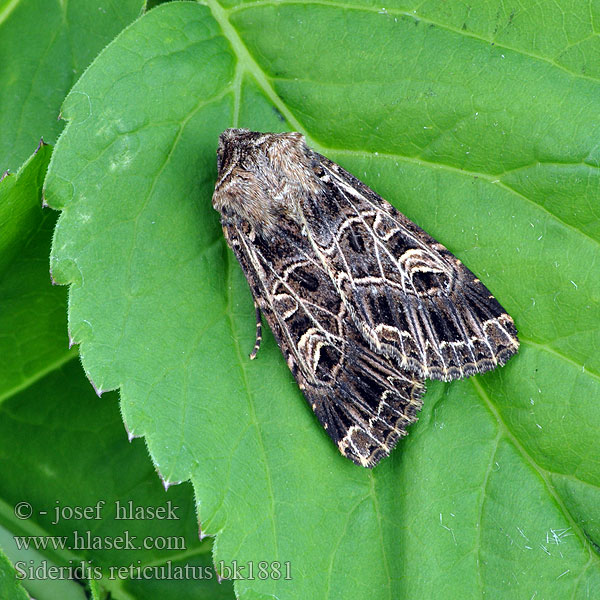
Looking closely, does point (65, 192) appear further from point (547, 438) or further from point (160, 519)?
point (547, 438)

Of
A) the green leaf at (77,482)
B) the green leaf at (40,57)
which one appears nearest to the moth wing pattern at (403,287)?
→ the green leaf at (40,57)

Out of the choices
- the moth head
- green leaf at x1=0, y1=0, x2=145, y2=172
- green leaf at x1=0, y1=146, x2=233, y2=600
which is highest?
green leaf at x1=0, y1=0, x2=145, y2=172

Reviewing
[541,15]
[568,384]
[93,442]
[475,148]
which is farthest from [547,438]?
[93,442]

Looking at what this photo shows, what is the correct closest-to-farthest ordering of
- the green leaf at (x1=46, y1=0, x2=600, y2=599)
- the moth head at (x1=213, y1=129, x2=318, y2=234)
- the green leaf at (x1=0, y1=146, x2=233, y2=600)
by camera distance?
the green leaf at (x1=46, y1=0, x2=600, y2=599) → the moth head at (x1=213, y1=129, x2=318, y2=234) → the green leaf at (x1=0, y1=146, x2=233, y2=600)

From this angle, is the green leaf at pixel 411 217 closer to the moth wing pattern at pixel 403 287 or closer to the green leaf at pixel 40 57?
the moth wing pattern at pixel 403 287

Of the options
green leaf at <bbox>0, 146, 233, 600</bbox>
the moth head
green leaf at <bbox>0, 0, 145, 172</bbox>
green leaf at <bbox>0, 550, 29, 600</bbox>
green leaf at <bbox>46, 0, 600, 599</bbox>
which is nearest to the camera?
green leaf at <bbox>46, 0, 600, 599</bbox>

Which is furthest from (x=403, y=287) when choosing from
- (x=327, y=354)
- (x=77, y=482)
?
(x=77, y=482)

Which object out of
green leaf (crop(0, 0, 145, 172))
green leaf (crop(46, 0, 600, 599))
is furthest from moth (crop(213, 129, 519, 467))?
green leaf (crop(0, 0, 145, 172))

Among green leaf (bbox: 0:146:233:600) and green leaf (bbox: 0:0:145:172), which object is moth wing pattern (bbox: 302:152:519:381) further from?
green leaf (bbox: 0:146:233:600)
